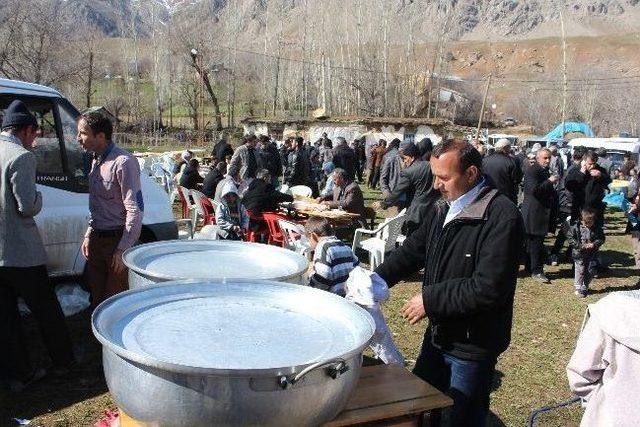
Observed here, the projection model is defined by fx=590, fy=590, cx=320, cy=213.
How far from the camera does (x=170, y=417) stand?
167 centimetres

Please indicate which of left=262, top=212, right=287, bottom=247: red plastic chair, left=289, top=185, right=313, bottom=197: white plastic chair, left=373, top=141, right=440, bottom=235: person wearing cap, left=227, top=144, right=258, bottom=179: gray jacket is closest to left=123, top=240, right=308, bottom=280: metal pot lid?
left=373, top=141, right=440, bottom=235: person wearing cap

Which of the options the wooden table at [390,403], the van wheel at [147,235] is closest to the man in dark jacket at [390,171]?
the van wheel at [147,235]

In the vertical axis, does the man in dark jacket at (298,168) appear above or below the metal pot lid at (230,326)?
below

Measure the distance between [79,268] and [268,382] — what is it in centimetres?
479

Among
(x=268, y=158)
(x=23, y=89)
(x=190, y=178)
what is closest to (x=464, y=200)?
(x=23, y=89)

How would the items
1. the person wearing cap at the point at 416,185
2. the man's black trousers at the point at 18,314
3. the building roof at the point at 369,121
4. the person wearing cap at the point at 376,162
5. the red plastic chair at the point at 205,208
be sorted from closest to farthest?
the man's black trousers at the point at 18,314
the person wearing cap at the point at 416,185
the red plastic chair at the point at 205,208
the person wearing cap at the point at 376,162
the building roof at the point at 369,121

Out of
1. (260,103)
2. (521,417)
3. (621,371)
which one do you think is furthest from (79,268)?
(260,103)

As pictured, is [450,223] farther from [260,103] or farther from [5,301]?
[260,103]

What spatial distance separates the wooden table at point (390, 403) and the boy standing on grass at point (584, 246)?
5904 mm

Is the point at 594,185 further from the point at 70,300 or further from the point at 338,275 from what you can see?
the point at 70,300

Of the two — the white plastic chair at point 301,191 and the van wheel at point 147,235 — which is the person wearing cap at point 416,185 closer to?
the van wheel at point 147,235

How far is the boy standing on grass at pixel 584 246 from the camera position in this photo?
8109 mm

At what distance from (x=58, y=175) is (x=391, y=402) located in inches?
161

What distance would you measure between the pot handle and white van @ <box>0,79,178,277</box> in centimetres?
443
